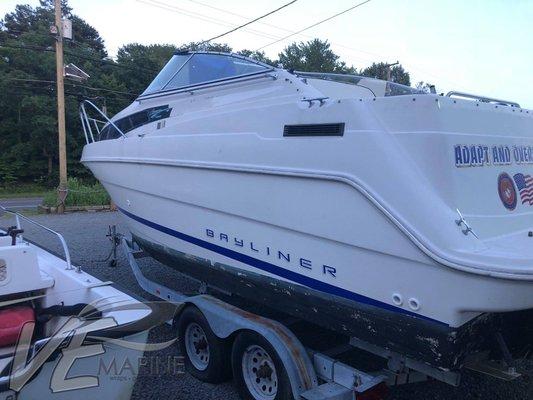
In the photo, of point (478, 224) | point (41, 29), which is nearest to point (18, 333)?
point (478, 224)

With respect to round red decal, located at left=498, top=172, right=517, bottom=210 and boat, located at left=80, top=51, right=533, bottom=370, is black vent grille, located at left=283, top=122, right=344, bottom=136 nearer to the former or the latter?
boat, located at left=80, top=51, right=533, bottom=370

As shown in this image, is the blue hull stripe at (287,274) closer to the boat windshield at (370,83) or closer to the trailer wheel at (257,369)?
the trailer wheel at (257,369)

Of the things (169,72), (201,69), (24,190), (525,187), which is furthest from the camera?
(24,190)

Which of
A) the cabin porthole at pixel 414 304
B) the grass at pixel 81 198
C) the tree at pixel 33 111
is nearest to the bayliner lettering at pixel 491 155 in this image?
the cabin porthole at pixel 414 304

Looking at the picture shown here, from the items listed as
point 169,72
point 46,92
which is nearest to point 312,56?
point 46,92

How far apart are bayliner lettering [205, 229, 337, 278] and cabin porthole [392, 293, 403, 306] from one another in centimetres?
40

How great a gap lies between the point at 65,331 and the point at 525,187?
310cm

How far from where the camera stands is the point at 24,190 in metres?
29.0

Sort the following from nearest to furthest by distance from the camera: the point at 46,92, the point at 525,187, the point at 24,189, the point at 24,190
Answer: the point at 525,187 → the point at 24,190 → the point at 24,189 → the point at 46,92

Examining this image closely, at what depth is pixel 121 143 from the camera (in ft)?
16.0

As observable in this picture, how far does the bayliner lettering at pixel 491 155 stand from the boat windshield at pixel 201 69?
1744 millimetres

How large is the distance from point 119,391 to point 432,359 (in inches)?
75.1

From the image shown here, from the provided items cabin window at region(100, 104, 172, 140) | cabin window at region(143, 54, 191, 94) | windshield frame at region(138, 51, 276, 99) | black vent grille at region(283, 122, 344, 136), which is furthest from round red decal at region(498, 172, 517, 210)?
cabin window at region(143, 54, 191, 94)

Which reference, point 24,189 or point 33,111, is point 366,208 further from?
point 33,111
